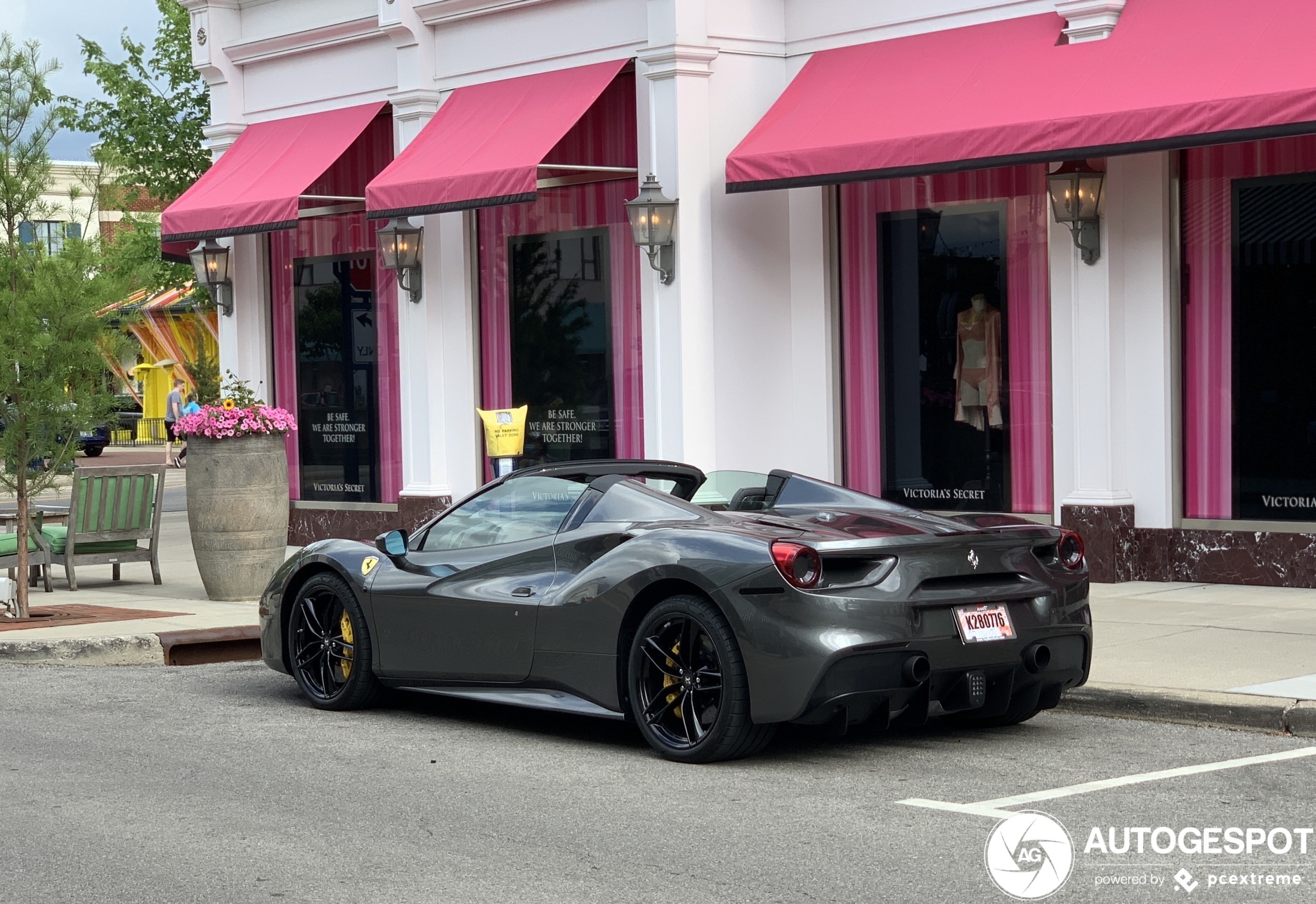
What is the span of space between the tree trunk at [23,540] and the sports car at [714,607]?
5028 mm

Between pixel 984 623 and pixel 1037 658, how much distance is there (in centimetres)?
33

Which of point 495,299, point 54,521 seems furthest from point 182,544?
point 495,299

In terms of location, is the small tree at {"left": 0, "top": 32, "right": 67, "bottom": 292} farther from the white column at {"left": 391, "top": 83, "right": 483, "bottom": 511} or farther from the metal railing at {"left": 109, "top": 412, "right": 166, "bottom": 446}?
the metal railing at {"left": 109, "top": 412, "right": 166, "bottom": 446}

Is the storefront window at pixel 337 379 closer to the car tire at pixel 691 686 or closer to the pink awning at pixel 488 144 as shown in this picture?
the pink awning at pixel 488 144

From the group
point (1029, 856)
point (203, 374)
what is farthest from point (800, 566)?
point (203, 374)

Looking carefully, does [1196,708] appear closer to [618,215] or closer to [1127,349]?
[1127,349]

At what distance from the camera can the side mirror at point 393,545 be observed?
864 centimetres

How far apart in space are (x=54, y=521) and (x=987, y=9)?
997cm

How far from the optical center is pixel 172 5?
2811cm

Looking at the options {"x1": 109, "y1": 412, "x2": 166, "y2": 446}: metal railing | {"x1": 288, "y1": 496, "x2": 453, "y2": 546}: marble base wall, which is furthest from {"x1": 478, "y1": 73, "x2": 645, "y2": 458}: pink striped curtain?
{"x1": 109, "y1": 412, "x2": 166, "y2": 446}: metal railing

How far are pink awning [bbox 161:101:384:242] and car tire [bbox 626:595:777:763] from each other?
10.8 metres

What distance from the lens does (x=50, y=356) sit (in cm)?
1273

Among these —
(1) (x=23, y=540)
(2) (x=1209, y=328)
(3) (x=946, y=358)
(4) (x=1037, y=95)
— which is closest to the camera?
(4) (x=1037, y=95)

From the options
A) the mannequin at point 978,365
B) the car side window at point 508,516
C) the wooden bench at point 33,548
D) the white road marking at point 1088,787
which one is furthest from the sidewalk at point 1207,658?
the wooden bench at point 33,548
